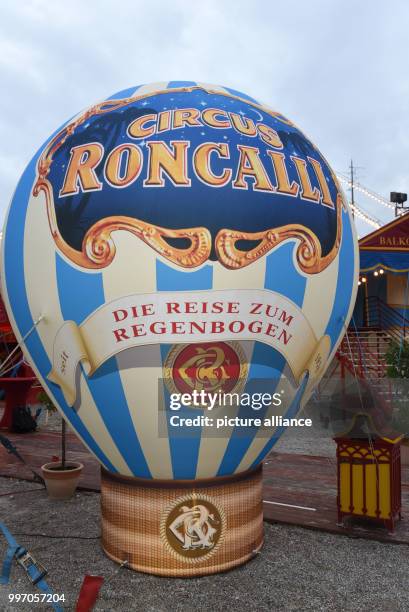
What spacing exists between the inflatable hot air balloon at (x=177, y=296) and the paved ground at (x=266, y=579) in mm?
276

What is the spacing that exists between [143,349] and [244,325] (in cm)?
101

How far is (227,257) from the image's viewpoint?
5113 millimetres

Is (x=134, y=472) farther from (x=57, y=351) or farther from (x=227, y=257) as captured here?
(x=227, y=257)

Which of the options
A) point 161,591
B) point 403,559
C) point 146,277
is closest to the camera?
point 146,277

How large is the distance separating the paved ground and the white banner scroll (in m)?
2.16

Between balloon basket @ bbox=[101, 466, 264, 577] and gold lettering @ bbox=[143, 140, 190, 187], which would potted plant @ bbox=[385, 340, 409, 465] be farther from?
gold lettering @ bbox=[143, 140, 190, 187]

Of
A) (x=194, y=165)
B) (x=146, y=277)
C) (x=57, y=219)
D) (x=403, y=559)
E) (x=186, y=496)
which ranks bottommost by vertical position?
(x=403, y=559)

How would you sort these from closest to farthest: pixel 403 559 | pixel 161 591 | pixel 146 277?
pixel 146 277, pixel 161 591, pixel 403 559

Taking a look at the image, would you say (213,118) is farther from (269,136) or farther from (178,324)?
(178,324)

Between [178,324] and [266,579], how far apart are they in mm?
3005

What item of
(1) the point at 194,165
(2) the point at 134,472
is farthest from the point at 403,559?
(1) the point at 194,165

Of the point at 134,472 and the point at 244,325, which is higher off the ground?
the point at 244,325

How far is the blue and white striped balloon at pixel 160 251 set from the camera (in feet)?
16.8

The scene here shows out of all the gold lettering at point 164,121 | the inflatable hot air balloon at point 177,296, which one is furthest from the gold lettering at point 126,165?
the gold lettering at point 164,121
